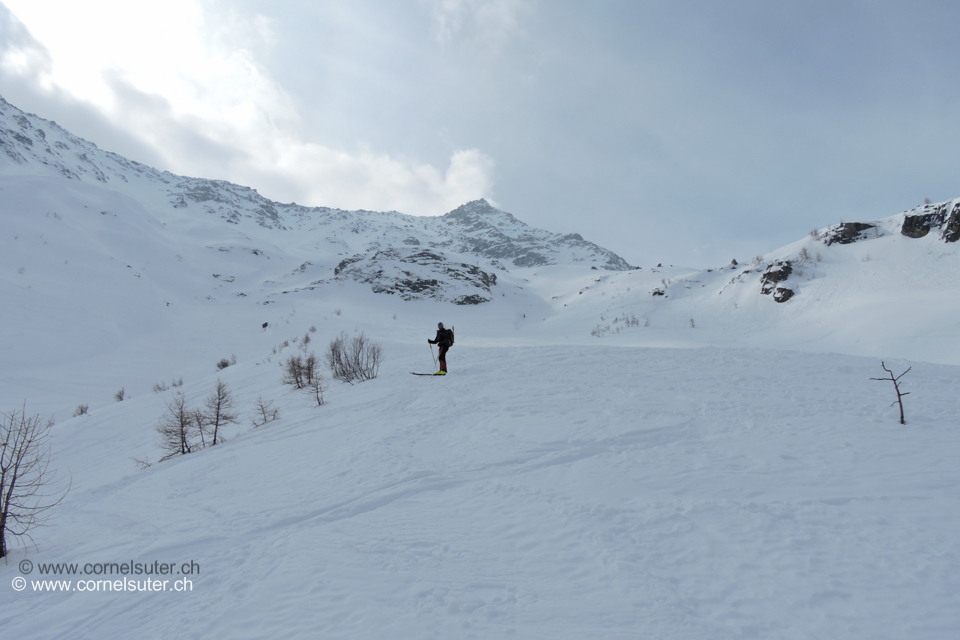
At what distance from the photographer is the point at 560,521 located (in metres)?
3.92

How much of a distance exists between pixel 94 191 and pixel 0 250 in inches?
901

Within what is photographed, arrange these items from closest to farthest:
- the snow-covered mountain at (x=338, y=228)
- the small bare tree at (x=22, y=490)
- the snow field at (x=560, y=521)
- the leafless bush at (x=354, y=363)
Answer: the snow field at (x=560, y=521) → the small bare tree at (x=22, y=490) → the leafless bush at (x=354, y=363) → the snow-covered mountain at (x=338, y=228)

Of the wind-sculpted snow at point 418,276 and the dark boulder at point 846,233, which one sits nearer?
the dark boulder at point 846,233

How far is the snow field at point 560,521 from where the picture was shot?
2783mm

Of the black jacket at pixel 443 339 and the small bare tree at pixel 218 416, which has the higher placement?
the black jacket at pixel 443 339

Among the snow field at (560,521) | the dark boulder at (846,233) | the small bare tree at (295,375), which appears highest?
the dark boulder at (846,233)

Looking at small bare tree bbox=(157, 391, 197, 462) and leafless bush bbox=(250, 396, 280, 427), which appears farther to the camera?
leafless bush bbox=(250, 396, 280, 427)

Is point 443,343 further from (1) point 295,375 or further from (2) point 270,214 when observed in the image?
(2) point 270,214

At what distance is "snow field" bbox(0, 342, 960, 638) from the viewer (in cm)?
278

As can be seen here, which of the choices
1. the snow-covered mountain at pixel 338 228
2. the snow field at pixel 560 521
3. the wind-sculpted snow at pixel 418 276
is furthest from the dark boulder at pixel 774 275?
the snow-covered mountain at pixel 338 228

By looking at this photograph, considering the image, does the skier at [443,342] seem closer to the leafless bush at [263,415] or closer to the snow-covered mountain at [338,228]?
the leafless bush at [263,415]

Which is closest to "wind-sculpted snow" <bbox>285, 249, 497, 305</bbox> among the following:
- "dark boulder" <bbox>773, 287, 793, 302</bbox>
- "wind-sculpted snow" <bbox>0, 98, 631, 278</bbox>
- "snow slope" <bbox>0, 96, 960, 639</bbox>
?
"wind-sculpted snow" <bbox>0, 98, 631, 278</bbox>

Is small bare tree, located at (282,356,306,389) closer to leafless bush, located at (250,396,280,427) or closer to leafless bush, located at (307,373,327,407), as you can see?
leafless bush, located at (307,373,327,407)

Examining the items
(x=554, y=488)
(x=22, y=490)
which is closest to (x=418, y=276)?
(x=22, y=490)
